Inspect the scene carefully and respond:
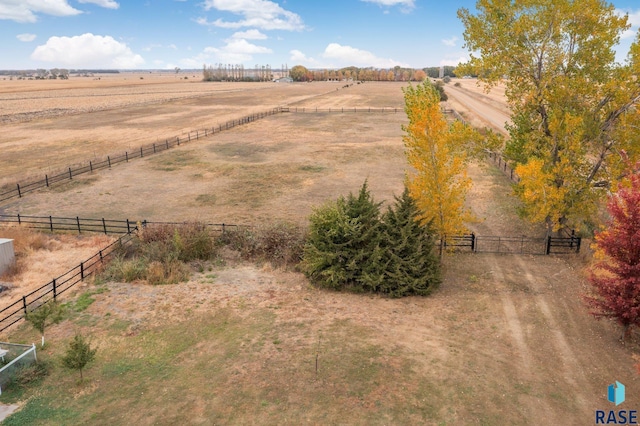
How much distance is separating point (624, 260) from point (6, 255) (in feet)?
87.7

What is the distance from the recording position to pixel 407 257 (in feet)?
66.9

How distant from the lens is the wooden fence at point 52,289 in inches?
708

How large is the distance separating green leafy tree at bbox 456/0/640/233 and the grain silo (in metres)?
25.6

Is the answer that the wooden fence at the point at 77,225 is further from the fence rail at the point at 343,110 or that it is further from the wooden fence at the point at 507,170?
the fence rail at the point at 343,110

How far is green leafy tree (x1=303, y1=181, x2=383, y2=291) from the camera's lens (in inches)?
815

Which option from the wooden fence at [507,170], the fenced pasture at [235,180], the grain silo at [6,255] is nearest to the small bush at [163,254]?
the grain silo at [6,255]

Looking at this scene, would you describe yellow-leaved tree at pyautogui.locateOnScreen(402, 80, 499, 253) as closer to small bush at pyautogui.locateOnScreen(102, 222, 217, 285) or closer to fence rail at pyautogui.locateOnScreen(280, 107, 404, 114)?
small bush at pyautogui.locateOnScreen(102, 222, 217, 285)

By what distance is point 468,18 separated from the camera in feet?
84.2

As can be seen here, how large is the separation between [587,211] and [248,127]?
57.7 meters

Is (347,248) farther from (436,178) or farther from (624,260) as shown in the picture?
(624,260)

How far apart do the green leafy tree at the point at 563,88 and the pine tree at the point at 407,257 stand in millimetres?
6309

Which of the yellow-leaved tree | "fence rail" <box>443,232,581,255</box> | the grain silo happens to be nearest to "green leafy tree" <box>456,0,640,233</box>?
"fence rail" <box>443,232,581,255</box>

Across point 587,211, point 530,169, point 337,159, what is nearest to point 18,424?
point 530,169

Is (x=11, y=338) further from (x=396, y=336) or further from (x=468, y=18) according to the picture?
(x=468, y=18)
